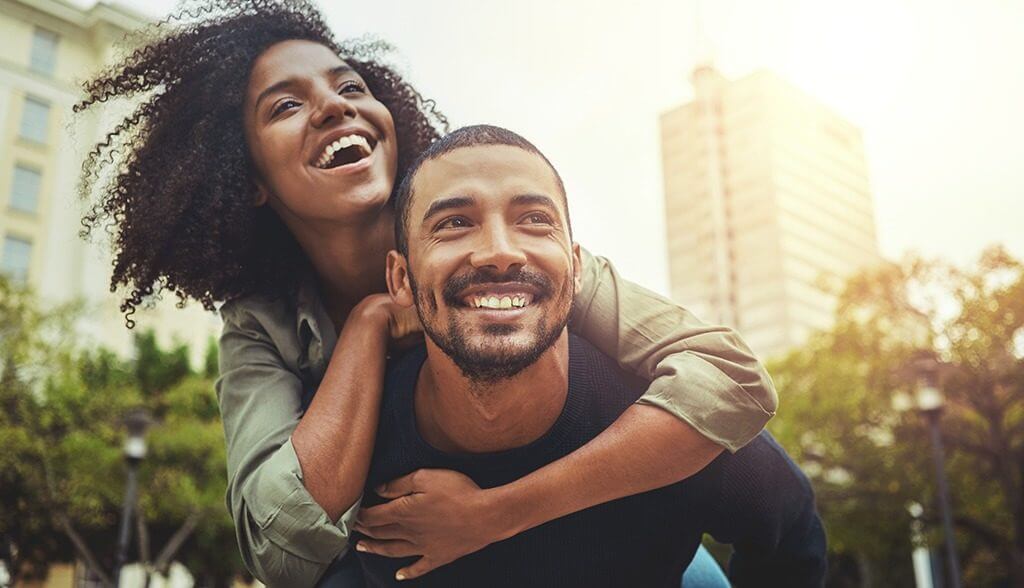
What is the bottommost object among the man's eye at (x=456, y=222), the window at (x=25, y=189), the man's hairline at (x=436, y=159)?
the man's eye at (x=456, y=222)

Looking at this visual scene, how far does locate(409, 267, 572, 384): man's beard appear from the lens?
2.22 metres

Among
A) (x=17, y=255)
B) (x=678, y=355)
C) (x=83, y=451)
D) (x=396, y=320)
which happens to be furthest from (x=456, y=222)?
(x=17, y=255)

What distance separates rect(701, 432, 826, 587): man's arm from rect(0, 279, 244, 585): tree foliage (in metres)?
18.7

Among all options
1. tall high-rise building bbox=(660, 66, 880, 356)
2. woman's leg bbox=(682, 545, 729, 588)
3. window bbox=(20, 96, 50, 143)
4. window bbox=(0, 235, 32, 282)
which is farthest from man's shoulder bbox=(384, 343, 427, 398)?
tall high-rise building bbox=(660, 66, 880, 356)

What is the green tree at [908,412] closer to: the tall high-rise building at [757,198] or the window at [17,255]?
the window at [17,255]

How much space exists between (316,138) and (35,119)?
38096 mm

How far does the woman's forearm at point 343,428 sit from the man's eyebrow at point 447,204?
0.46 meters

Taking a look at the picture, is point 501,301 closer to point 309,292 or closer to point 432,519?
point 432,519

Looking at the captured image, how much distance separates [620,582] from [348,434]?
0.79 m

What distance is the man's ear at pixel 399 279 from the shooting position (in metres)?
2.47

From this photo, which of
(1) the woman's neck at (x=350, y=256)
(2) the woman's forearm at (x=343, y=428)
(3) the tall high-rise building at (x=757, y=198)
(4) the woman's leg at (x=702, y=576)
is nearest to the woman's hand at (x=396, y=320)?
(2) the woman's forearm at (x=343, y=428)

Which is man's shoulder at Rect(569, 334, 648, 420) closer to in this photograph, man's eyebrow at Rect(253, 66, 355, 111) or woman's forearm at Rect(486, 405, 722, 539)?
woman's forearm at Rect(486, 405, 722, 539)

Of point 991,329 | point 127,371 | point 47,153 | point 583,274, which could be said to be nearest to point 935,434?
point 991,329

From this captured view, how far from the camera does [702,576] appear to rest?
10.1 feet
